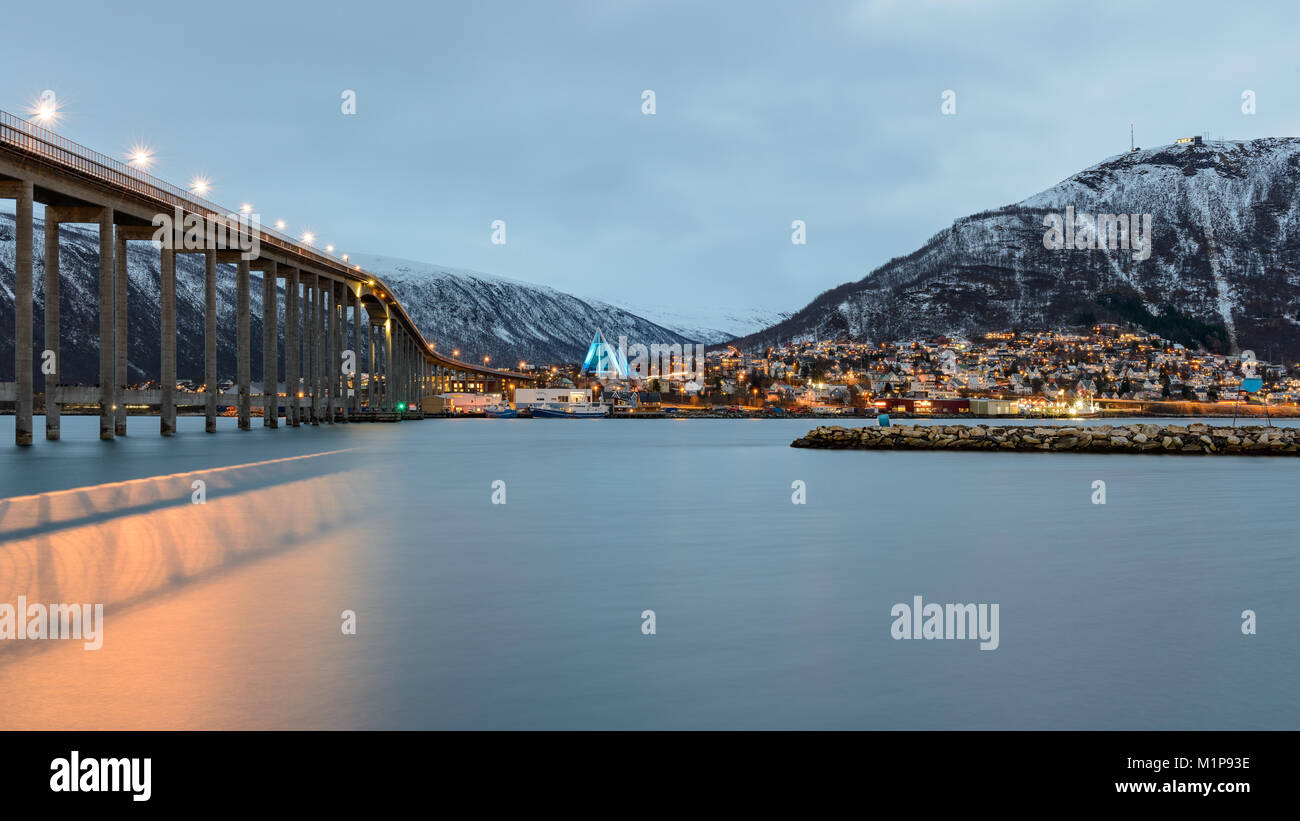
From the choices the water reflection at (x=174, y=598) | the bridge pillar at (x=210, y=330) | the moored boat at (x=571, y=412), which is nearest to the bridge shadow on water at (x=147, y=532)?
the water reflection at (x=174, y=598)

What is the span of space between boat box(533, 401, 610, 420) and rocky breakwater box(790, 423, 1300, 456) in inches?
5286

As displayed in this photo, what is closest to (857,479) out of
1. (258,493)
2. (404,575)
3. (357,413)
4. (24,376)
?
(258,493)

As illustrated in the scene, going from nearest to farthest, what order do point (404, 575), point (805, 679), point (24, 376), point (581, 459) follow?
point (805, 679) < point (404, 575) < point (24, 376) < point (581, 459)

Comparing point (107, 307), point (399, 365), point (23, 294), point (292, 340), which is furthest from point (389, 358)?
point (23, 294)

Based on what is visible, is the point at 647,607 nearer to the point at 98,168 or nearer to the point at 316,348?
the point at 98,168

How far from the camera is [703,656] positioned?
328 inches

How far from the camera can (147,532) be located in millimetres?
17625

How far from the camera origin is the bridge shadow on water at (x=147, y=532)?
11.7 m

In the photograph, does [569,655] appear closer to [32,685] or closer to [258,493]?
[32,685]

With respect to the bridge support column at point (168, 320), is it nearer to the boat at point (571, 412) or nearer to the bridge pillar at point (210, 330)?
the bridge pillar at point (210, 330)

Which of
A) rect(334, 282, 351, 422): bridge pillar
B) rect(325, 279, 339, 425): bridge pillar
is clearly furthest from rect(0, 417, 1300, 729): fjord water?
rect(334, 282, 351, 422): bridge pillar

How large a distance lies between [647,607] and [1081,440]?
159 feet

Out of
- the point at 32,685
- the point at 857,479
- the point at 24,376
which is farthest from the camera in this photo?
the point at 24,376
